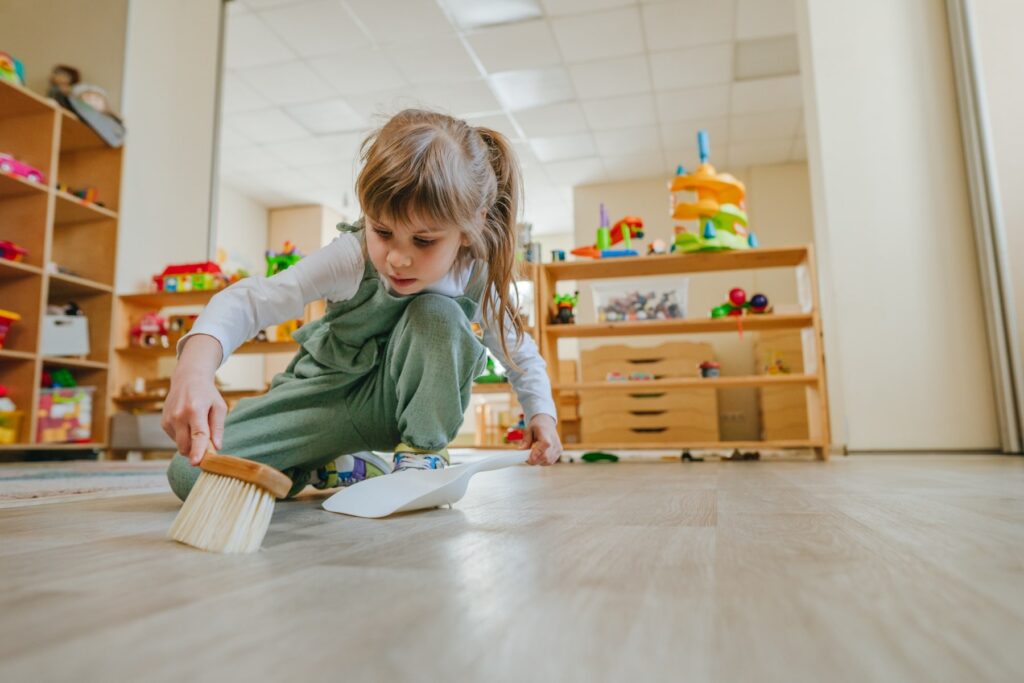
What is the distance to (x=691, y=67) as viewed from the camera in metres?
3.60

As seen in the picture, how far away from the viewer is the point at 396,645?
0.24 metres

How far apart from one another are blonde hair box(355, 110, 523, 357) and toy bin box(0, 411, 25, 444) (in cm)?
201

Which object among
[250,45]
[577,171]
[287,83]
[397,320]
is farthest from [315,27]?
[397,320]

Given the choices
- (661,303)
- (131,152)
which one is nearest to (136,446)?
(131,152)

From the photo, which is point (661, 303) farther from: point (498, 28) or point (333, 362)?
point (333, 362)

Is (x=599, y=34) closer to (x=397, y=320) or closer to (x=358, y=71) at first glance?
(x=358, y=71)

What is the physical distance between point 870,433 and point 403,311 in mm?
1840

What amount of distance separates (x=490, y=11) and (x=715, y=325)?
1.74 m

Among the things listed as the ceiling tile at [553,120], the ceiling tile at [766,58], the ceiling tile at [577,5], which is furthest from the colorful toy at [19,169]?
the ceiling tile at [766,58]

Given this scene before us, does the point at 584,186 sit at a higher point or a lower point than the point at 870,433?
higher

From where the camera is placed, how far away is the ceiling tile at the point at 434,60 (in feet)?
11.1

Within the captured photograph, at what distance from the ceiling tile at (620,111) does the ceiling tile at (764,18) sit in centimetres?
67

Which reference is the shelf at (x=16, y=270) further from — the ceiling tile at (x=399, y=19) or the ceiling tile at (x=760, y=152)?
the ceiling tile at (x=760, y=152)

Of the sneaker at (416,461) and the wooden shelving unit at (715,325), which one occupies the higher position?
the wooden shelving unit at (715,325)
